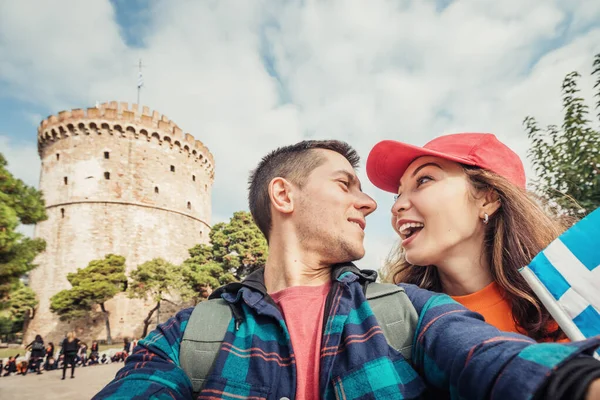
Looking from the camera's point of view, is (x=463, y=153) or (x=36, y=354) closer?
(x=463, y=153)

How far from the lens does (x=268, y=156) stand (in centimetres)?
279

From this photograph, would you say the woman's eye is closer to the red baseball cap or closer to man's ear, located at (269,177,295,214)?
the red baseball cap

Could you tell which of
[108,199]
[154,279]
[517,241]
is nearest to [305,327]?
[517,241]

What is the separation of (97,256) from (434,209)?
26.6m

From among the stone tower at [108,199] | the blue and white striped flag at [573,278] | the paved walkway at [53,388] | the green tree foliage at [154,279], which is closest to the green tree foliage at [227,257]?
the green tree foliage at [154,279]

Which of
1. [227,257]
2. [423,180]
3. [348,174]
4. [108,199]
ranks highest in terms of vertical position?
[108,199]

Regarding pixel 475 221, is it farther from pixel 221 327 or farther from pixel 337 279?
pixel 221 327

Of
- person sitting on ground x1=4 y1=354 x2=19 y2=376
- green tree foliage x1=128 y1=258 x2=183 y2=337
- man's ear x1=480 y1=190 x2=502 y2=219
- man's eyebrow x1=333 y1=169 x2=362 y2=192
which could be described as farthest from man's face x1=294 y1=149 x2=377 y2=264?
green tree foliage x1=128 y1=258 x2=183 y2=337

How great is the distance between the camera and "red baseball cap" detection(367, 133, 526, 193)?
199 cm

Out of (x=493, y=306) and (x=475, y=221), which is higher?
(x=475, y=221)

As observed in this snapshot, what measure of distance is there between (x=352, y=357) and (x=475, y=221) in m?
1.20

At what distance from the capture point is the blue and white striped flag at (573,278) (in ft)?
4.26

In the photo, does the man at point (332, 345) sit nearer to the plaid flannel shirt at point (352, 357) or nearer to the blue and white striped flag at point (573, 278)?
the plaid flannel shirt at point (352, 357)

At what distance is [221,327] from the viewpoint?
1.62 m
